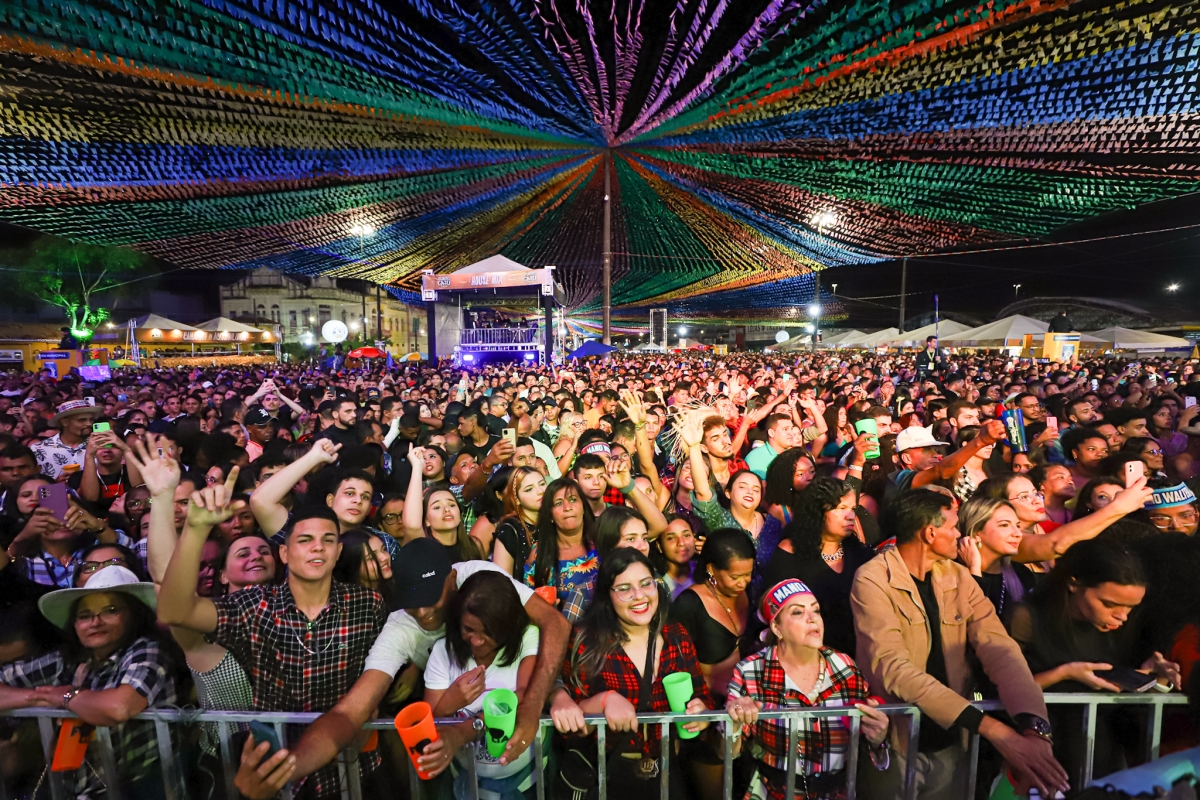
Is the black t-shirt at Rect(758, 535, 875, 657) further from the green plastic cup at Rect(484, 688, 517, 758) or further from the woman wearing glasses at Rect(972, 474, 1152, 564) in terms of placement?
the green plastic cup at Rect(484, 688, 517, 758)

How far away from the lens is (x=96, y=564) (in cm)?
283

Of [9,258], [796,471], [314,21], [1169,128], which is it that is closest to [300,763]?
[796,471]

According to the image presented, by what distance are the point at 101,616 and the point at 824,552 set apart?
143 inches

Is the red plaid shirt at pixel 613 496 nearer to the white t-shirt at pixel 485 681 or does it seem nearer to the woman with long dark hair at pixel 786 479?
the woman with long dark hair at pixel 786 479

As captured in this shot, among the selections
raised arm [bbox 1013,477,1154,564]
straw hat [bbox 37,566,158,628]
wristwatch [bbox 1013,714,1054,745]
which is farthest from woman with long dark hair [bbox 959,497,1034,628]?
straw hat [bbox 37,566,158,628]

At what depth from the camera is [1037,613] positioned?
2.71 m

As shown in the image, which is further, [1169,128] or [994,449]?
[1169,128]

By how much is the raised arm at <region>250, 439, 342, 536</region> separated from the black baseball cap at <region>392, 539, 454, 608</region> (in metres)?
0.74

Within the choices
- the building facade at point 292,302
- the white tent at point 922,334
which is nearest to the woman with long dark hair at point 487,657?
the white tent at point 922,334

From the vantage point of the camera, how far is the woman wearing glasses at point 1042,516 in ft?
9.91

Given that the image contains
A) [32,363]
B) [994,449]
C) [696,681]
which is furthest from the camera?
[32,363]

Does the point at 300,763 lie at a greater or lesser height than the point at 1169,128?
lesser

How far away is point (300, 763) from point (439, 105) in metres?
8.77

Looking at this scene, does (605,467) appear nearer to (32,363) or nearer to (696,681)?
(696,681)
